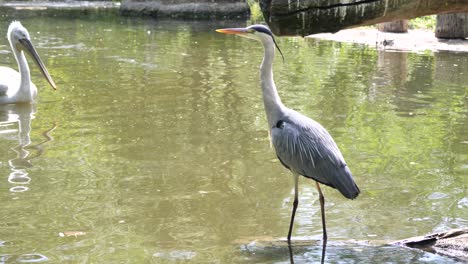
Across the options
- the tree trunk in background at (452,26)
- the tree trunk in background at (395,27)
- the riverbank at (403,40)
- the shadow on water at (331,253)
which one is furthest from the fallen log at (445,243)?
the tree trunk in background at (395,27)

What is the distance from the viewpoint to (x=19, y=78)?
38.8 feet

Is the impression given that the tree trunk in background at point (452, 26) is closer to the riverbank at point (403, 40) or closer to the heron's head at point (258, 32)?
the riverbank at point (403, 40)

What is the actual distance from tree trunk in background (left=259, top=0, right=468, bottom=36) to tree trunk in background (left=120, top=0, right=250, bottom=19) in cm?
2318

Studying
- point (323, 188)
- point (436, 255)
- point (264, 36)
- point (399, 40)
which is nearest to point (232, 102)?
point (323, 188)

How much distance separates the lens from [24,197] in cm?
675

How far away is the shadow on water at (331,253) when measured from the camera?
17.0 feet

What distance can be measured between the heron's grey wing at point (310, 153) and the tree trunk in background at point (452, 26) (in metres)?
13.0

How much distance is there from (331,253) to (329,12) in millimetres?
2024

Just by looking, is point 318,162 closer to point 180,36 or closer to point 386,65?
point 386,65

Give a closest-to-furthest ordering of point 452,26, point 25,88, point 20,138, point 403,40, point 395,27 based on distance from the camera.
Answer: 1. point 20,138
2. point 25,88
3. point 452,26
4. point 403,40
5. point 395,27

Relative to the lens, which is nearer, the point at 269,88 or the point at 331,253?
the point at 331,253

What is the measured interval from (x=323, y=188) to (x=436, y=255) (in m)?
2.16

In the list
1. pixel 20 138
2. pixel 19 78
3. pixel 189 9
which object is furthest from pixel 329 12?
pixel 189 9

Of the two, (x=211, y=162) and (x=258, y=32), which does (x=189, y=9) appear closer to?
(x=211, y=162)
